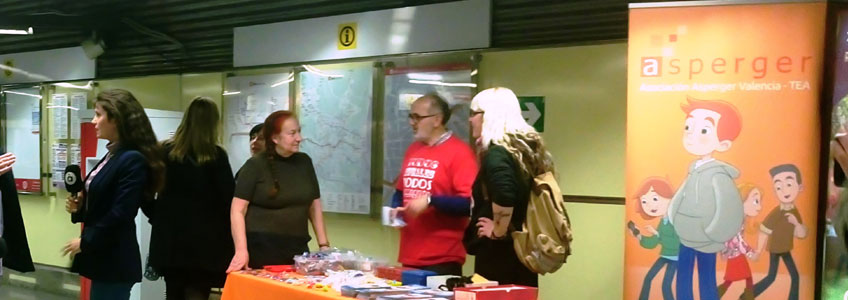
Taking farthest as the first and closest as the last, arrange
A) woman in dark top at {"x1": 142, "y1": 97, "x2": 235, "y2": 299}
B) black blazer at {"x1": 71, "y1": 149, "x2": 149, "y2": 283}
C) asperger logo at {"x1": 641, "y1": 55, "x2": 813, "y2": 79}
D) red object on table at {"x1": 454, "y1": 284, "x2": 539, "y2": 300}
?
1. woman in dark top at {"x1": 142, "y1": 97, "x2": 235, "y2": 299}
2. black blazer at {"x1": 71, "y1": 149, "x2": 149, "y2": 283}
3. asperger logo at {"x1": 641, "y1": 55, "x2": 813, "y2": 79}
4. red object on table at {"x1": 454, "y1": 284, "x2": 539, "y2": 300}

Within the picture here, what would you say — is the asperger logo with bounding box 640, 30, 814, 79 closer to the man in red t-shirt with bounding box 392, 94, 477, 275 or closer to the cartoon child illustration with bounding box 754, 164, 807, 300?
the cartoon child illustration with bounding box 754, 164, 807, 300

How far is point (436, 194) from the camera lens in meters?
3.85

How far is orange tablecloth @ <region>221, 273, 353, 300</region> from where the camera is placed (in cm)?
324

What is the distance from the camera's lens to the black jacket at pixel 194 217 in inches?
168

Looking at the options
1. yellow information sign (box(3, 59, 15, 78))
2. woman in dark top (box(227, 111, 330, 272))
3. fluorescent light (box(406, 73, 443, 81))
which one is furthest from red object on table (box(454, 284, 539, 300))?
yellow information sign (box(3, 59, 15, 78))

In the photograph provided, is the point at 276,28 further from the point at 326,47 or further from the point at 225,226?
the point at 225,226

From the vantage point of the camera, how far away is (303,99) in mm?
6199

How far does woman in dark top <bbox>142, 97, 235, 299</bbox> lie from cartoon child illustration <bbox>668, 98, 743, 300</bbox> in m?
2.26

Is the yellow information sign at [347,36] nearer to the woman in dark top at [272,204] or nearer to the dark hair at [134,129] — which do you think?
the woman in dark top at [272,204]

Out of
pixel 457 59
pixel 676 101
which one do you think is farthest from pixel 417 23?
pixel 676 101

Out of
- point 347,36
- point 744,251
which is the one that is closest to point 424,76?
point 347,36

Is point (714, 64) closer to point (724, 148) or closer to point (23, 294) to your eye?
point (724, 148)

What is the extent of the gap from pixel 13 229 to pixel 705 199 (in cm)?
314

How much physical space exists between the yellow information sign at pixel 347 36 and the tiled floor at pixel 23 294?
3.92 meters
